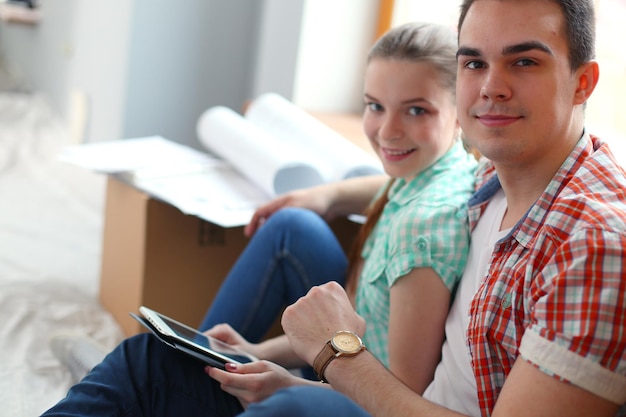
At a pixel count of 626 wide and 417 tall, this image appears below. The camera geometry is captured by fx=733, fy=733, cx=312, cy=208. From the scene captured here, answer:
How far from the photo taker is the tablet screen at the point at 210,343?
0.94m

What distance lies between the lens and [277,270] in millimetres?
1211

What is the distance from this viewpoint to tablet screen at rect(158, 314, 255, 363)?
939mm

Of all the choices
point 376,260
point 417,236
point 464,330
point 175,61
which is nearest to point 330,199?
point 376,260

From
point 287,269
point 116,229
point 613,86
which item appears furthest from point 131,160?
point 613,86

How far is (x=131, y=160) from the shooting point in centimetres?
152

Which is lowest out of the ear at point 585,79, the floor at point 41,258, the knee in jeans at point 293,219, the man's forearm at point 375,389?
the floor at point 41,258

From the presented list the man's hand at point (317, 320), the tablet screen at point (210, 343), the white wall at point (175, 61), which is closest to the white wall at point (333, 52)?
the white wall at point (175, 61)

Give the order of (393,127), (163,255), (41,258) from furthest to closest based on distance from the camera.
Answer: (41,258), (163,255), (393,127)

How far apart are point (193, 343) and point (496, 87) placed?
460 millimetres

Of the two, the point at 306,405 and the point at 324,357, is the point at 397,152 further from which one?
the point at 306,405

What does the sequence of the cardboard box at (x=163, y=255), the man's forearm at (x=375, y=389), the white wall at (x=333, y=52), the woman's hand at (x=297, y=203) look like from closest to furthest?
1. the man's forearm at (x=375, y=389)
2. the woman's hand at (x=297, y=203)
3. the cardboard box at (x=163, y=255)
4. the white wall at (x=333, y=52)

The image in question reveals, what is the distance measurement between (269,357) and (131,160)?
0.60m

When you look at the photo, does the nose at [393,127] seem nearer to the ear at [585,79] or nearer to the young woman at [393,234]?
the young woman at [393,234]

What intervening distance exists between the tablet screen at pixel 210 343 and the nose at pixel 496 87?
454 millimetres
